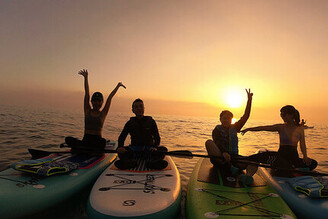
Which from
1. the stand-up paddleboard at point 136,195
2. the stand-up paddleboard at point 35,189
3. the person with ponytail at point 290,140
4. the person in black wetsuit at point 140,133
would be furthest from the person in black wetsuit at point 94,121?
the person with ponytail at point 290,140

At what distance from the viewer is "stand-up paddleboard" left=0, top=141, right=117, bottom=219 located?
9.90 feet

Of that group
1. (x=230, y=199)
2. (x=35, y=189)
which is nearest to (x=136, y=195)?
(x=230, y=199)

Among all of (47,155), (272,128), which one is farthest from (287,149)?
(47,155)

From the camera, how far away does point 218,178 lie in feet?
14.1

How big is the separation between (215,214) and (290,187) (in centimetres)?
207

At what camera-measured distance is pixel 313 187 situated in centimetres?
343

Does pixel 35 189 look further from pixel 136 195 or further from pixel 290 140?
pixel 290 140

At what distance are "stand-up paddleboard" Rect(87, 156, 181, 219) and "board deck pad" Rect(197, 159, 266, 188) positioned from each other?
0.64 m

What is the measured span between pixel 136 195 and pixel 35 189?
5.45 ft

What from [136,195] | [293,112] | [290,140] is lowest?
[136,195]

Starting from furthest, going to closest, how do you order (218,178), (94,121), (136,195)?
(94,121) < (218,178) < (136,195)

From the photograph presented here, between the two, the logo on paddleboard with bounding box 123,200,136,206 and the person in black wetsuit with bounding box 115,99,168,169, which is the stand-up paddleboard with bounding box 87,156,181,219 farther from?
the person in black wetsuit with bounding box 115,99,168,169

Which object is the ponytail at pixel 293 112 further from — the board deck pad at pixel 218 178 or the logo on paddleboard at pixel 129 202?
the logo on paddleboard at pixel 129 202

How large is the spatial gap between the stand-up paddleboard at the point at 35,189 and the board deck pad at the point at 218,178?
8.06 ft
